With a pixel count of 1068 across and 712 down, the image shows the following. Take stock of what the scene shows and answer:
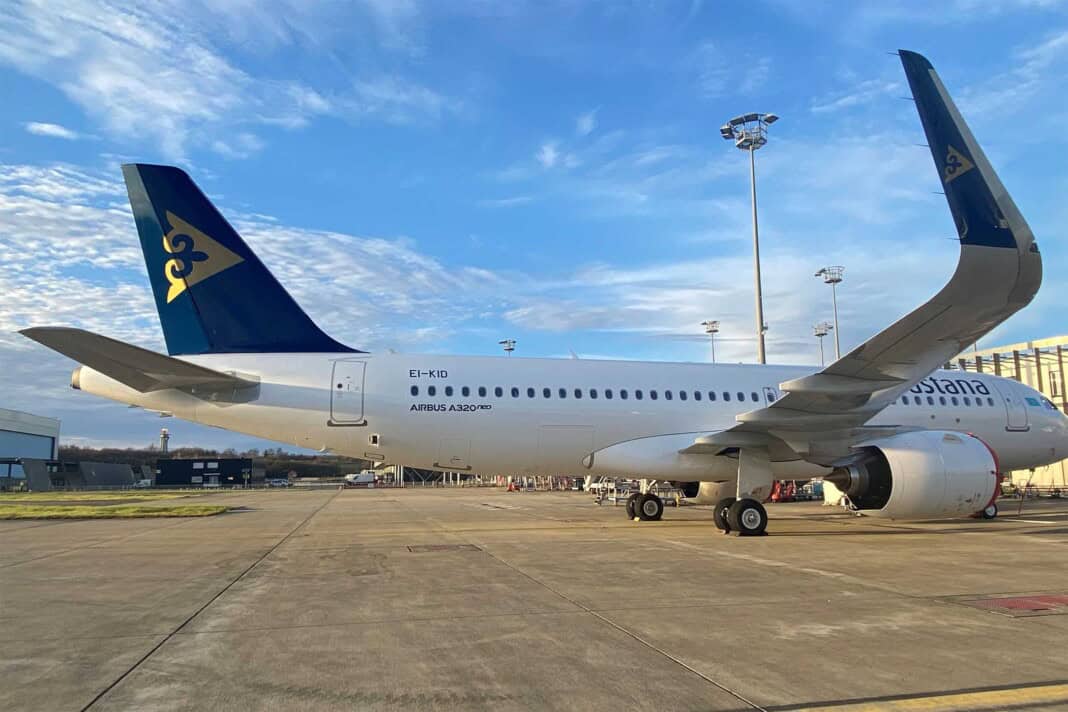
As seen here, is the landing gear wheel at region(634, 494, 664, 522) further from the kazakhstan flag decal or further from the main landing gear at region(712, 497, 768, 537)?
the kazakhstan flag decal

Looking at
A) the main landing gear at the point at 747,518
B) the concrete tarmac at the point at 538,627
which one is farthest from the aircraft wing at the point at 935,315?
the concrete tarmac at the point at 538,627

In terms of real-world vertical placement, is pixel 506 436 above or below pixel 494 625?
above

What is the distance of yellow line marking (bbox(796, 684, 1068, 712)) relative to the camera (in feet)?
12.2

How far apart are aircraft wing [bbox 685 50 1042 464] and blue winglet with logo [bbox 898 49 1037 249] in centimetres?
1

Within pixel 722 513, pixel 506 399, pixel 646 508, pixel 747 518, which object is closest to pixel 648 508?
pixel 646 508

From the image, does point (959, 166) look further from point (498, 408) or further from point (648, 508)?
point (648, 508)

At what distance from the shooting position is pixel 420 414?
1352 centimetres

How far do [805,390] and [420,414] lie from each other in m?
6.80

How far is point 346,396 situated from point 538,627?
27.6ft

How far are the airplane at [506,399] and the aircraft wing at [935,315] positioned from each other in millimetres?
54

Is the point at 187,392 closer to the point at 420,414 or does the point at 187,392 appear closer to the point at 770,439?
the point at 420,414

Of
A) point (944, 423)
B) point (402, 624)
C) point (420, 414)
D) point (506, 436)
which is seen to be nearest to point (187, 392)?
point (420, 414)

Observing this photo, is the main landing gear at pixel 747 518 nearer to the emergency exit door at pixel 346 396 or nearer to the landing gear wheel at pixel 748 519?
the landing gear wheel at pixel 748 519

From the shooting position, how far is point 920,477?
496 inches
